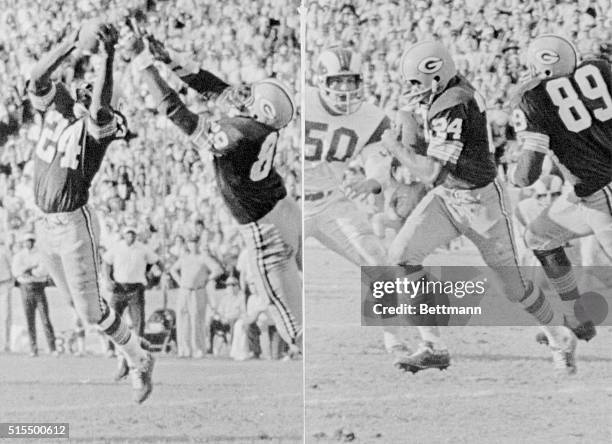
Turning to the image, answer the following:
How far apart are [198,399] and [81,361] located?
0.43 metres

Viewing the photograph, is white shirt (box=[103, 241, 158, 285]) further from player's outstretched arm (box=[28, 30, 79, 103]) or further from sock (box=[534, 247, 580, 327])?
sock (box=[534, 247, 580, 327])

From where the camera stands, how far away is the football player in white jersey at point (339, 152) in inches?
141

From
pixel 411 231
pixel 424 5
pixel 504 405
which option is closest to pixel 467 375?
pixel 504 405

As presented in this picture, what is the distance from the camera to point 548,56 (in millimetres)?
3539

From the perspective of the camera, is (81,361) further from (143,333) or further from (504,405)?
(504,405)

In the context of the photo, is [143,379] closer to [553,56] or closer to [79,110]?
[79,110]

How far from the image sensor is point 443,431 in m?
3.60

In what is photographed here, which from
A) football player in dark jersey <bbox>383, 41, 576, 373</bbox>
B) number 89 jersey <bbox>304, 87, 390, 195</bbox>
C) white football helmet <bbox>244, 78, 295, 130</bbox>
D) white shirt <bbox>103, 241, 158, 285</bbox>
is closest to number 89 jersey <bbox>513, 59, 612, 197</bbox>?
football player in dark jersey <bbox>383, 41, 576, 373</bbox>

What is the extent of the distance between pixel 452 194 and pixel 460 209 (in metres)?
0.06

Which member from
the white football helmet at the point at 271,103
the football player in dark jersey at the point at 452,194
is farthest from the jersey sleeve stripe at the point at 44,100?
the football player in dark jersey at the point at 452,194

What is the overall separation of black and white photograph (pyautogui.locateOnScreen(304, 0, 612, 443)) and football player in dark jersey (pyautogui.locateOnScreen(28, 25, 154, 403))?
0.67m

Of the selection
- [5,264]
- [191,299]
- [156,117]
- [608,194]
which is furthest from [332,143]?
[5,264]

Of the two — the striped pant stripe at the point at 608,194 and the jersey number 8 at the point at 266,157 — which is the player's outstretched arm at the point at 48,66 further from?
the striped pant stripe at the point at 608,194

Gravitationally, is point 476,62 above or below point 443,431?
above
